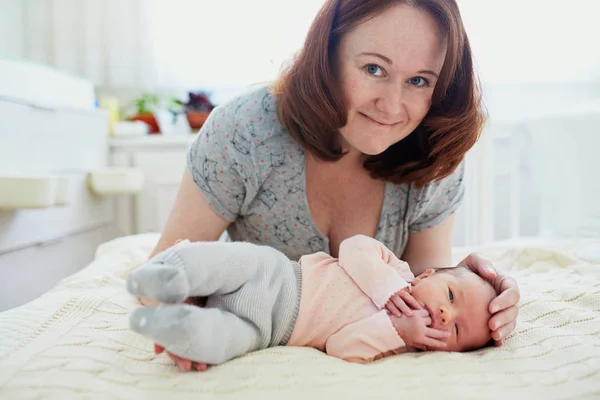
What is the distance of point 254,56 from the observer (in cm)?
278

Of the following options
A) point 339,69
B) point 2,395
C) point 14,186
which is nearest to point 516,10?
point 339,69

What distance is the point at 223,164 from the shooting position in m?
1.24

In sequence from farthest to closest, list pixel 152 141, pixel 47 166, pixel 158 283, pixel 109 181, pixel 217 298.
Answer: pixel 152 141 < pixel 109 181 < pixel 47 166 < pixel 217 298 < pixel 158 283

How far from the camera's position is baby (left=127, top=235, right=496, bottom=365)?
0.82 meters

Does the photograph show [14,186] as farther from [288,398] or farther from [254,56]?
[254,56]

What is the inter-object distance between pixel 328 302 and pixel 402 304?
132 millimetres

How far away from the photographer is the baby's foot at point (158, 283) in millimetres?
730

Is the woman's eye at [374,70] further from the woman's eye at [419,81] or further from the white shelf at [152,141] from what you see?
the white shelf at [152,141]

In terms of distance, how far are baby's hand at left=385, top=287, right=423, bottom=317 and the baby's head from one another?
0.9 inches

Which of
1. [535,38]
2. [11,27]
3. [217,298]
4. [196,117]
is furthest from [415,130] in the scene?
[11,27]

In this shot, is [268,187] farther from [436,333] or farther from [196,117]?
[196,117]

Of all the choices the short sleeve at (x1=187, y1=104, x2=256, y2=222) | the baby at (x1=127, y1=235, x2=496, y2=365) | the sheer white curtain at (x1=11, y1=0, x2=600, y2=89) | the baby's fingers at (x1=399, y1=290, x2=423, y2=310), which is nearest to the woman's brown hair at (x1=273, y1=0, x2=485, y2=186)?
the short sleeve at (x1=187, y1=104, x2=256, y2=222)

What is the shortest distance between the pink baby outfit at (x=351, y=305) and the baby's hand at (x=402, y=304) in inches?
0.4

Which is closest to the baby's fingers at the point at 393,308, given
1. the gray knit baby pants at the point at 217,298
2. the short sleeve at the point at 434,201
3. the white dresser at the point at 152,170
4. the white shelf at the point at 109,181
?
the gray knit baby pants at the point at 217,298
